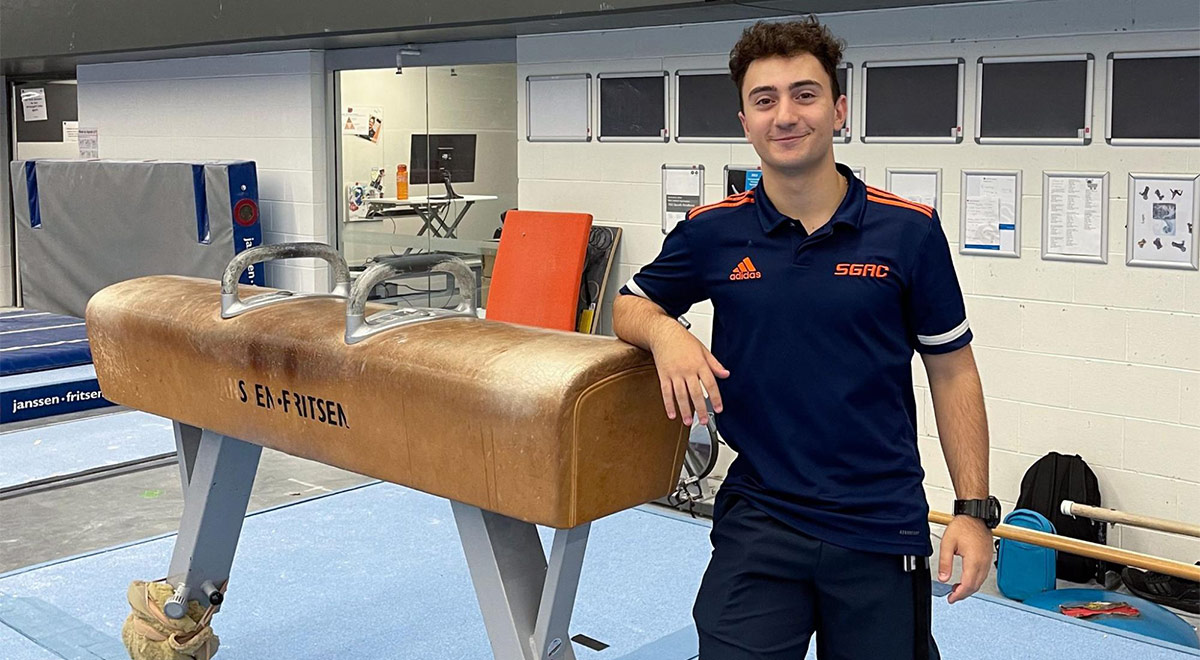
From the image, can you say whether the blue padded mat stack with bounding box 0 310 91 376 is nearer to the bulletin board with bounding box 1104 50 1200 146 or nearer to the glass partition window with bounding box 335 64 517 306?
the glass partition window with bounding box 335 64 517 306

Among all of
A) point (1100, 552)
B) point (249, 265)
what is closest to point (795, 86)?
point (249, 265)

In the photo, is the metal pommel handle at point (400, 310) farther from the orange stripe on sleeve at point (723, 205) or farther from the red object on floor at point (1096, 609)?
the red object on floor at point (1096, 609)

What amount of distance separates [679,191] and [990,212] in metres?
1.56

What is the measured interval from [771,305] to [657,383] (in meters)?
0.43

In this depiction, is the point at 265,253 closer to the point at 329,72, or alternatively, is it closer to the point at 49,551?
the point at 49,551

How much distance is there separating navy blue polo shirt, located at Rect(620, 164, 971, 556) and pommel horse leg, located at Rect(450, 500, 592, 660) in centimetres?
58

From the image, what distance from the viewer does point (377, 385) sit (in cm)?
260

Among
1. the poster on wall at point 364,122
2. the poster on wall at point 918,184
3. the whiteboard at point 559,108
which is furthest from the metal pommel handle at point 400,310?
the poster on wall at point 364,122

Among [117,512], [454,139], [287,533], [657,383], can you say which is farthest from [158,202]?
[657,383]

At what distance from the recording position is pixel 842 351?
1979 millimetres

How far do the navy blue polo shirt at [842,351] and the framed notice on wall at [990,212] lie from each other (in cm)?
293

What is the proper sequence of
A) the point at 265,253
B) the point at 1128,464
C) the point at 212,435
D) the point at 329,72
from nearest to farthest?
the point at 265,253
the point at 212,435
the point at 1128,464
the point at 329,72

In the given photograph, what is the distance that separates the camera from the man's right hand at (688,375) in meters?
1.98

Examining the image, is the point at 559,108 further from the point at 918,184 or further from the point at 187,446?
the point at 187,446
